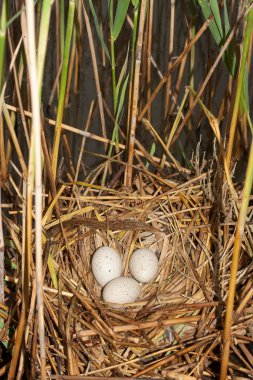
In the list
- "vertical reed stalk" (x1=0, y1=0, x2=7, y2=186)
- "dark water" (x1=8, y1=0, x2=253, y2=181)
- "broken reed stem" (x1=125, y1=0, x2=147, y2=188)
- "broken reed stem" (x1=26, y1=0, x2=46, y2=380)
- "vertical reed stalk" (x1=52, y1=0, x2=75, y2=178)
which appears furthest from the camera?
"dark water" (x1=8, y1=0, x2=253, y2=181)

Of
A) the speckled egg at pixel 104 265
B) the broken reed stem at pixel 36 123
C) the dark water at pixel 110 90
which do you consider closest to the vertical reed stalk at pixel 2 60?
the broken reed stem at pixel 36 123

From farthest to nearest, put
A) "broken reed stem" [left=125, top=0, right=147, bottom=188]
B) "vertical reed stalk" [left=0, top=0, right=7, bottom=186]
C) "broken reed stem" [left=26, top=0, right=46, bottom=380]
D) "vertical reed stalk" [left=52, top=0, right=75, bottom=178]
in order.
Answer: "broken reed stem" [left=125, top=0, right=147, bottom=188], "vertical reed stalk" [left=52, top=0, right=75, bottom=178], "vertical reed stalk" [left=0, top=0, right=7, bottom=186], "broken reed stem" [left=26, top=0, right=46, bottom=380]

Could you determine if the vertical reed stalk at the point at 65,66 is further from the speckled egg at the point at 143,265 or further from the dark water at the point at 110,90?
the dark water at the point at 110,90

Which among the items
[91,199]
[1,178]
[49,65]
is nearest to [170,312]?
[91,199]

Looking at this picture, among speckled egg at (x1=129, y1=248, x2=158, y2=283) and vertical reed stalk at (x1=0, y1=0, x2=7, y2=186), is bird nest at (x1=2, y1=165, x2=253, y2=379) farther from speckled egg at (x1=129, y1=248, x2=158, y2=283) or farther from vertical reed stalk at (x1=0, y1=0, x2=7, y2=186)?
vertical reed stalk at (x1=0, y1=0, x2=7, y2=186)

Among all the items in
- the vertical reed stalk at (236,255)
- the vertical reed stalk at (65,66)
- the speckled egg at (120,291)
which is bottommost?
the speckled egg at (120,291)

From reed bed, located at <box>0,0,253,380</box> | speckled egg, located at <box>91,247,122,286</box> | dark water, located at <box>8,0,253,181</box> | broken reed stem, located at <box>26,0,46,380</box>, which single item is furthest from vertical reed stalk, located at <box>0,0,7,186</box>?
dark water, located at <box>8,0,253,181</box>
